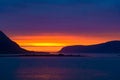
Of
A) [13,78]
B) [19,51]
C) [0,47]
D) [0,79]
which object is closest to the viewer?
[0,79]

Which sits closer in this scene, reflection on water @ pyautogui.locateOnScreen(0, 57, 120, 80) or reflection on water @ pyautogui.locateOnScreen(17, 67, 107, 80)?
reflection on water @ pyautogui.locateOnScreen(17, 67, 107, 80)

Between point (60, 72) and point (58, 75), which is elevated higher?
point (60, 72)

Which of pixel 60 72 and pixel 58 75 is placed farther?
pixel 60 72

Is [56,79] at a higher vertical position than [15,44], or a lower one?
lower

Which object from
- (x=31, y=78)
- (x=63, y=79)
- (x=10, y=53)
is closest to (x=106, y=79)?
(x=63, y=79)

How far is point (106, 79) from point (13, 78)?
11.6 m

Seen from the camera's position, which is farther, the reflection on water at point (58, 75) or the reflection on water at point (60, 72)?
the reflection on water at point (60, 72)

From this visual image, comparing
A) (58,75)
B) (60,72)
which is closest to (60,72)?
(60,72)

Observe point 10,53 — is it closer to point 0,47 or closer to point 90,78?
point 0,47

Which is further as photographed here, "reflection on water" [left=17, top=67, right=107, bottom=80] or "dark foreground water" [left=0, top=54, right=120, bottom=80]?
"dark foreground water" [left=0, top=54, right=120, bottom=80]

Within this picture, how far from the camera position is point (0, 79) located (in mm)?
44344

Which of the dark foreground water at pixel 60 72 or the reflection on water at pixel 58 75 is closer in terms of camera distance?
the reflection on water at pixel 58 75

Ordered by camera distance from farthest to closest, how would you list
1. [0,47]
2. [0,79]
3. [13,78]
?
1. [0,47]
2. [13,78]
3. [0,79]

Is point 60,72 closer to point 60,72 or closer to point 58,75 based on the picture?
point 60,72
